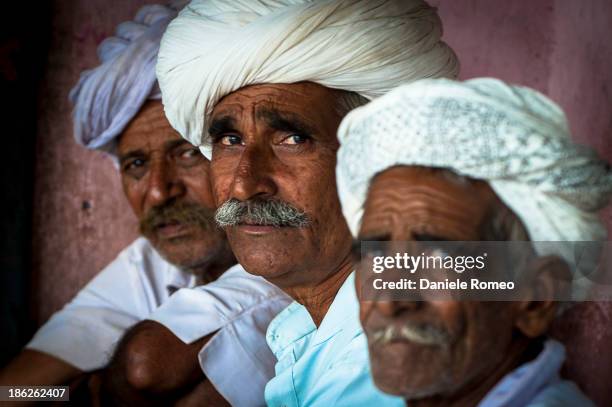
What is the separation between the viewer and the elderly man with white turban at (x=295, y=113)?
2010 millimetres

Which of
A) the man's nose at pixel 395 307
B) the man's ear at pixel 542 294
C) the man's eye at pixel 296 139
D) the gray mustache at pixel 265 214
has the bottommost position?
the gray mustache at pixel 265 214

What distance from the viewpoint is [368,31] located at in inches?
78.9

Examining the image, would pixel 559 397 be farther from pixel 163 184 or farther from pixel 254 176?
pixel 163 184

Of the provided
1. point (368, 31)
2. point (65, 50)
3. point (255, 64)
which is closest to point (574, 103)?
point (368, 31)

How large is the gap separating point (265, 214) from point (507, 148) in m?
0.79

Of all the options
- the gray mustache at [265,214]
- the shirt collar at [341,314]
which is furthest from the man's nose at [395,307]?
the gray mustache at [265,214]

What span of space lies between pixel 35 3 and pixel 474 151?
7.96ft

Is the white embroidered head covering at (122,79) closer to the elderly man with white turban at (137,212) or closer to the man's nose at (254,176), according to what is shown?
the elderly man with white turban at (137,212)

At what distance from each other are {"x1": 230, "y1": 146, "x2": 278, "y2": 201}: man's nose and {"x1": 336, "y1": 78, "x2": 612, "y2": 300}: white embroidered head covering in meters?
0.61

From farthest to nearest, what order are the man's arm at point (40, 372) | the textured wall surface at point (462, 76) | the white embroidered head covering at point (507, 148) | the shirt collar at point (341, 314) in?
1. the man's arm at point (40, 372)
2. the textured wall surface at point (462, 76)
3. the shirt collar at point (341, 314)
4. the white embroidered head covering at point (507, 148)

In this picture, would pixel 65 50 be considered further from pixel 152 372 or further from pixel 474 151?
pixel 474 151

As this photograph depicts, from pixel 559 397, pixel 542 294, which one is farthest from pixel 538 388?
pixel 542 294

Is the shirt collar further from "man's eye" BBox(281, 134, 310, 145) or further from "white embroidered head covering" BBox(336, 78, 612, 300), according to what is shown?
"white embroidered head covering" BBox(336, 78, 612, 300)

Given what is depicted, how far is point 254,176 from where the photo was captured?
207 centimetres
